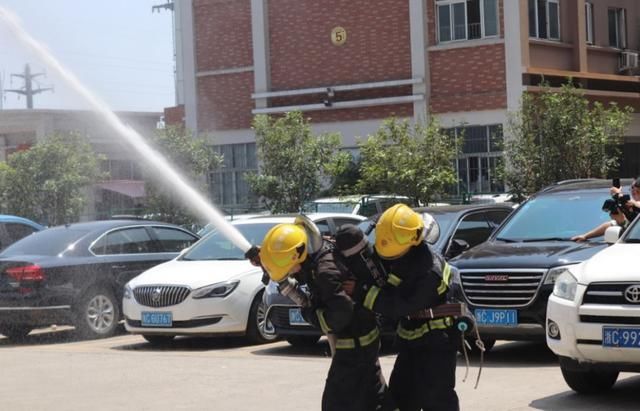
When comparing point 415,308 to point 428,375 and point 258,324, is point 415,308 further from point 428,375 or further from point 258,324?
point 258,324

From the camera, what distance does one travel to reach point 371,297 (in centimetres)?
585

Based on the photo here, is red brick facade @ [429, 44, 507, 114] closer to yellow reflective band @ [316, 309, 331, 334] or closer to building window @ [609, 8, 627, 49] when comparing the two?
building window @ [609, 8, 627, 49]

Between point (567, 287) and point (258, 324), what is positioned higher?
point (567, 287)

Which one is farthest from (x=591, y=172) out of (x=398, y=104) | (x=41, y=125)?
(x=41, y=125)

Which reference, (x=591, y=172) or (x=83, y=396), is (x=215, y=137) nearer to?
(x=591, y=172)

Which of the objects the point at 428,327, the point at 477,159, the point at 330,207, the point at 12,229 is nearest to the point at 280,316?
the point at 428,327

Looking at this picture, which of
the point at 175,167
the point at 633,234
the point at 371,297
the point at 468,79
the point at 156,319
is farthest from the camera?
the point at 468,79

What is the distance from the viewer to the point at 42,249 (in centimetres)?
1514

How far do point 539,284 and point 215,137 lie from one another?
24.1m

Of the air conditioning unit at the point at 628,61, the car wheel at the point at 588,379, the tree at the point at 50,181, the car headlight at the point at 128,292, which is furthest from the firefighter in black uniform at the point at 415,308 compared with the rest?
the air conditioning unit at the point at 628,61

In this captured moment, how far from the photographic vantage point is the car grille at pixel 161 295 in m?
13.3

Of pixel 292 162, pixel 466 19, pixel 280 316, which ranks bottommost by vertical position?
pixel 280 316

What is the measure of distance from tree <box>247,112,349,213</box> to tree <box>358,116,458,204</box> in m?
2.11

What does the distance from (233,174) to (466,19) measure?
357 inches
